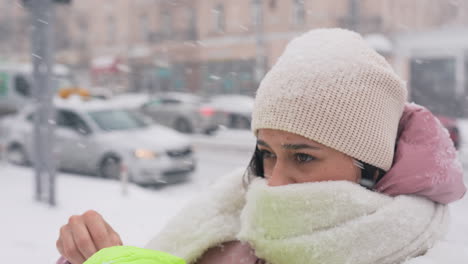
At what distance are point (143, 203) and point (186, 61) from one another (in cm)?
2352

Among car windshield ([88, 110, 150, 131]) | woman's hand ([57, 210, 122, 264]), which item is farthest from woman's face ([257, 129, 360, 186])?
car windshield ([88, 110, 150, 131])

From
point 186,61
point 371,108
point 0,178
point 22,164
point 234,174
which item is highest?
point 371,108

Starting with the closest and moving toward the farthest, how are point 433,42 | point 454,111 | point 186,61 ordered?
point 454,111
point 433,42
point 186,61

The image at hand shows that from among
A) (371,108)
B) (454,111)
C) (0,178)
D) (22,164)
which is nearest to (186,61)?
(454,111)

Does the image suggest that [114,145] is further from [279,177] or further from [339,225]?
[339,225]

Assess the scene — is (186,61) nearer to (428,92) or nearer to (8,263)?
(428,92)

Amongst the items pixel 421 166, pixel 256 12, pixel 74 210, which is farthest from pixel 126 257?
pixel 256 12

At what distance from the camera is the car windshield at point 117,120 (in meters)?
9.05

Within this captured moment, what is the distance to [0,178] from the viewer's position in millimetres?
7914

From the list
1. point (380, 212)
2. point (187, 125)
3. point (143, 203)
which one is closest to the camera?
point (380, 212)

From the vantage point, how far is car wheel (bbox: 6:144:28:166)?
1008 centimetres

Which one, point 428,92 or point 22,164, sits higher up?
point 22,164

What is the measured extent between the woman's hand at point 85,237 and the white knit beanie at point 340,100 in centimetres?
56

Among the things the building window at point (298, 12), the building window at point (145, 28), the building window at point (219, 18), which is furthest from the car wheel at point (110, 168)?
the building window at point (145, 28)
